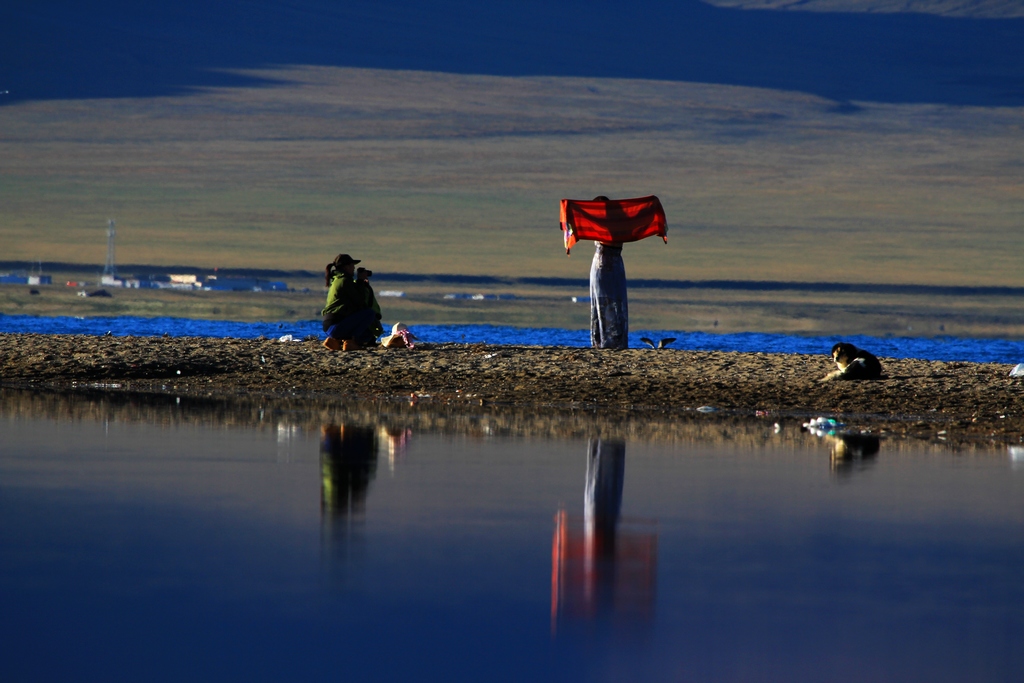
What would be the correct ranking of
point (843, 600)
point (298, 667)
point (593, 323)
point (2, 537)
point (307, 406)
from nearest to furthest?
point (298, 667)
point (843, 600)
point (2, 537)
point (307, 406)
point (593, 323)

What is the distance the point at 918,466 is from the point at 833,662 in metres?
5.74

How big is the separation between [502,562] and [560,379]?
10808 millimetres

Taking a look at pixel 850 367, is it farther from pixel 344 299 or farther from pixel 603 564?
pixel 603 564

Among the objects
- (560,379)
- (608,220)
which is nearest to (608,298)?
(608,220)

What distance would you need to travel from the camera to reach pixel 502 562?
19.8 ft

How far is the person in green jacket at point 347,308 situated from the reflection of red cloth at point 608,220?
311 centimetres

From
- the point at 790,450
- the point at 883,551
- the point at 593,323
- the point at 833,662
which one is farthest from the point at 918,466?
the point at 593,323

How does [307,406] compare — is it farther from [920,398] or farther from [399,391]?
[920,398]

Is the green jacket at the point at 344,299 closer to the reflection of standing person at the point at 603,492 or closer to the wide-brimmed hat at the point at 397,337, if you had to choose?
the wide-brimmed hat at the point at 397,337

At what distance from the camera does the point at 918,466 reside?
9.90 meters

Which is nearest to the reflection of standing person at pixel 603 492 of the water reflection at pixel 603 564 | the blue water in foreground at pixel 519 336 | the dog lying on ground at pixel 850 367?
the water reflection at pixel 603 564

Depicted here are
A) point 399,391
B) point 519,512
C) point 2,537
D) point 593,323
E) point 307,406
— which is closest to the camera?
point 2,537

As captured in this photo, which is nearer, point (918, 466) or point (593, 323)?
point (918, 466)

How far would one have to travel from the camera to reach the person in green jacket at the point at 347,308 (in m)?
18.9
